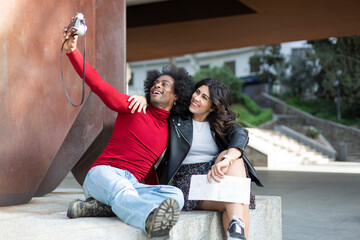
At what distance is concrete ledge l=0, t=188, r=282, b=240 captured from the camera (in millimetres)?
2416

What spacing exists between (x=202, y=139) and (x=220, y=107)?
28 cm

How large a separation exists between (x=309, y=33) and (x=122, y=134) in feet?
32.9

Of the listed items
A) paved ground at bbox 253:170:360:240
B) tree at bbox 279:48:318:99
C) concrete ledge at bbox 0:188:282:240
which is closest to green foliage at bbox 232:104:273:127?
tree at bbox 279:48:318:99

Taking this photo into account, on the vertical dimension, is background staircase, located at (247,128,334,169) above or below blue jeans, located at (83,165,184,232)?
below

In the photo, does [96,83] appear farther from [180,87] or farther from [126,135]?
[180,87]

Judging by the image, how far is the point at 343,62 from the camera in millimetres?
25641

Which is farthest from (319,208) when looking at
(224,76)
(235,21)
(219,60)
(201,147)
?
(219,60)

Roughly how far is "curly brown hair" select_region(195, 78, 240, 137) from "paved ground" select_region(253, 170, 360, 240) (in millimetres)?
1504

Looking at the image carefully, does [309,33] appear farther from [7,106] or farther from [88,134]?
[7,106]

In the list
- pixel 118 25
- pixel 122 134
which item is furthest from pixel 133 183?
pixel 118 25

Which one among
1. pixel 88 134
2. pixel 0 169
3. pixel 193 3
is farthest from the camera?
pixel 193 3

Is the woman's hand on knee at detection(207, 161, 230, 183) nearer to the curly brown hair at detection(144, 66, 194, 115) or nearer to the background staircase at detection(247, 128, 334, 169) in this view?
the curly brown hair at detection(144, 66, 194, 115)

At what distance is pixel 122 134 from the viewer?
3.18 meters

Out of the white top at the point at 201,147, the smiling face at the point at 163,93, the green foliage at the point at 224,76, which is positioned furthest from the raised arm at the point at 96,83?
the green foliage at the point at 224,76
